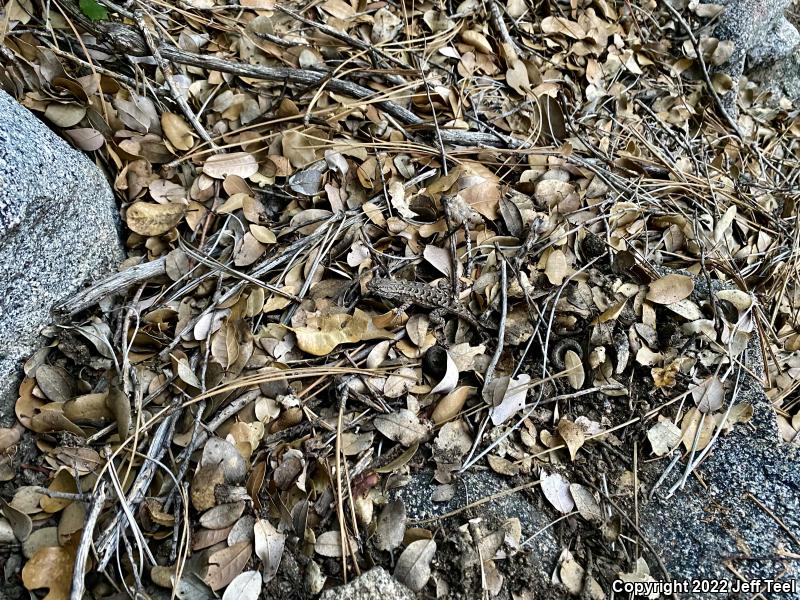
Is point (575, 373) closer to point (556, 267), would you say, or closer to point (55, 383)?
point (556, 267)

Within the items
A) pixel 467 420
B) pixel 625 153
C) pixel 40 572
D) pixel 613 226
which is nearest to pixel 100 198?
pixel 40 572

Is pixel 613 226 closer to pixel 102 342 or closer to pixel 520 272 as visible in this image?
pixel 520 272

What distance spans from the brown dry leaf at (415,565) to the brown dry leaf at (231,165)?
3.15ft

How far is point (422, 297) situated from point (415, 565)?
21.5 inches

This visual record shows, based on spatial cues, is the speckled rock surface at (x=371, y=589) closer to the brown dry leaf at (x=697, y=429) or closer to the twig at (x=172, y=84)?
the brown dry leaf at (x=697, y=429)

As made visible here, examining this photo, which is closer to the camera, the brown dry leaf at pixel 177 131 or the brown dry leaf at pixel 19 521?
the brown dry leaf at pixel 19 521

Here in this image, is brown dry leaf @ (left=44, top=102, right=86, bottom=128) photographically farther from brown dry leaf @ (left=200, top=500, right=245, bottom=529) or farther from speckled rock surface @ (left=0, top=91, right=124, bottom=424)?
brown dry leaf @ (left=200, top=500, right=245, bottom=529)

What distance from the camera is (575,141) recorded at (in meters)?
1.68

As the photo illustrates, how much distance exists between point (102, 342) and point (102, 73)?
0.68 metres

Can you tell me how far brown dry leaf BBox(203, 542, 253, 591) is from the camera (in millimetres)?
1021

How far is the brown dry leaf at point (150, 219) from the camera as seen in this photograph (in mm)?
1373

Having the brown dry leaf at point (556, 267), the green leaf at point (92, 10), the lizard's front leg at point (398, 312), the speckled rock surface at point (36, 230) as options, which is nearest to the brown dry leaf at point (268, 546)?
the lizard's front leg at point (398, 312)

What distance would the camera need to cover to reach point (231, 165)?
1.44 metres

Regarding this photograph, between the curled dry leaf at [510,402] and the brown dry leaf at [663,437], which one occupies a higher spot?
the curled dry leaf at [510,402]
